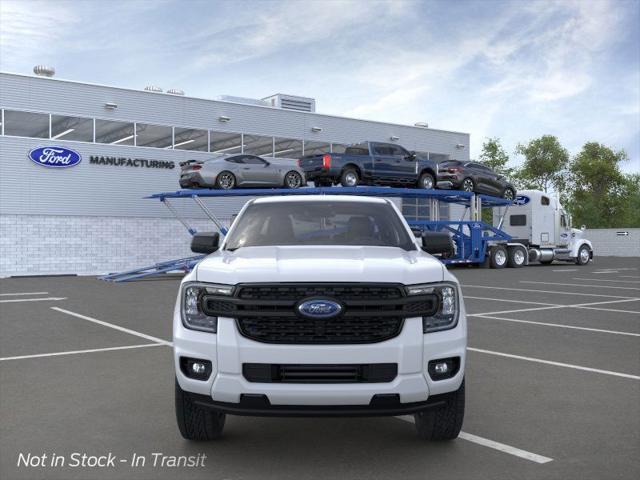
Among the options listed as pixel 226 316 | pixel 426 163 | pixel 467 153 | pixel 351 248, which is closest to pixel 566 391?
pixel 351 248

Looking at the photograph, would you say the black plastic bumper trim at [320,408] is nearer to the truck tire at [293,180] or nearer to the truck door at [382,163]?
the truck door at [382,163]

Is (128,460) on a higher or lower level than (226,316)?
lower

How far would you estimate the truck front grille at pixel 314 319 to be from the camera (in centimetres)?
400

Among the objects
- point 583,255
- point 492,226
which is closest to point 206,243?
point 492,226

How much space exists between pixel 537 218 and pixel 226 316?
2974 cm

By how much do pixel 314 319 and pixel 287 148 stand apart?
3111 cm

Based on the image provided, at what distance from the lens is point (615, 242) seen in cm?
5228

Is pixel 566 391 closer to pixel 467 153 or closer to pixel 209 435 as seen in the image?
pixel 209 435

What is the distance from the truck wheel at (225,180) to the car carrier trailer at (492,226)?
8.4 inches

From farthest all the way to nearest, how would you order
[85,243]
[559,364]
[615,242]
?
[615,242] → [85,243] → [559,364]

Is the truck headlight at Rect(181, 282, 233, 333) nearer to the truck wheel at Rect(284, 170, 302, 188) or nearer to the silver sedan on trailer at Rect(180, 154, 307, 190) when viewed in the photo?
the silver sedan on trailer at Rect(180, 154, 307, 190)

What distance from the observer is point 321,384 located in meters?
3.93

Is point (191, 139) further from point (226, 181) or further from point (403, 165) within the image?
point (403, 165)

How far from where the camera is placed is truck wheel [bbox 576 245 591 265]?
33.4m
